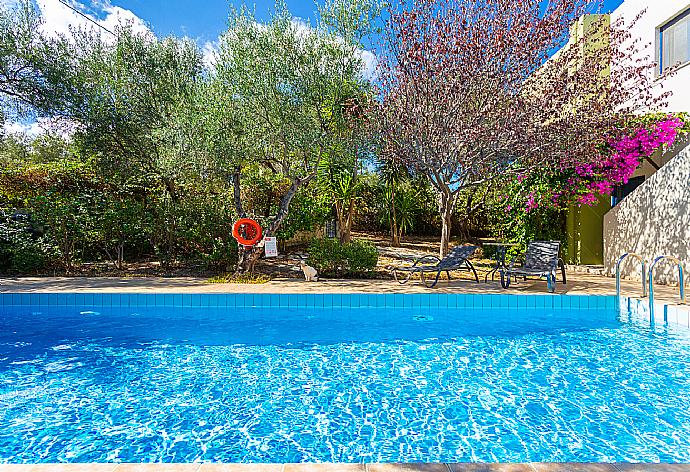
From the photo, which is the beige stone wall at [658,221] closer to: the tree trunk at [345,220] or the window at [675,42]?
the window at [675,42]

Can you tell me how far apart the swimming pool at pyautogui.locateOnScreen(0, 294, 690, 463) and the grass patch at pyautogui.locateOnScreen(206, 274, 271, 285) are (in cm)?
172

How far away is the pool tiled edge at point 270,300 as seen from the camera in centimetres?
801

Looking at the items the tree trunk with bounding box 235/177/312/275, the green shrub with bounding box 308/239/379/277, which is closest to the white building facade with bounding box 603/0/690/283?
the green shrub with bounding box 308/239/379/277

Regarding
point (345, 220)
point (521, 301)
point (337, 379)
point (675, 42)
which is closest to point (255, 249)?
point (345, 220)

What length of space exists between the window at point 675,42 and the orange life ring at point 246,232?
10.4m

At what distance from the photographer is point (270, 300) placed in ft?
26.8

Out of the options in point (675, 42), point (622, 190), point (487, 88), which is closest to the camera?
point (487, 88)

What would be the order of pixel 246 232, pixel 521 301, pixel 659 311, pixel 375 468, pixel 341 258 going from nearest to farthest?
pixel 375 468 < pixel 659 311 < pixel 521 301 < pixel 246 232 < pixel 341 258

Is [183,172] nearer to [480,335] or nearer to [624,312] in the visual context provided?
[480,335]

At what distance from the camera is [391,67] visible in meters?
9.79

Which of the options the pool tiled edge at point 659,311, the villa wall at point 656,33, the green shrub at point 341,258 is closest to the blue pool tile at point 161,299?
the green shrub at point 341,258

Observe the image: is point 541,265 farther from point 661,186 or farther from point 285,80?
point 285,80

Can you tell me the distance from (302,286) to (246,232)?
2130 mm

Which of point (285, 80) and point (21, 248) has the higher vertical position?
point (285, 80)
